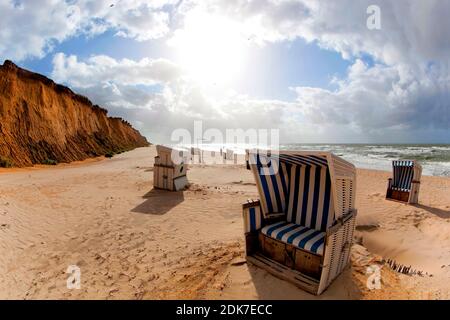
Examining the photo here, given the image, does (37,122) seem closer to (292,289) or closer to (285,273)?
(285,273)

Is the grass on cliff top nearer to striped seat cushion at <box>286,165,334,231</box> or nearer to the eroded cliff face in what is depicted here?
the eroded cliff face

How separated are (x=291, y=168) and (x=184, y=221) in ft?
12.6

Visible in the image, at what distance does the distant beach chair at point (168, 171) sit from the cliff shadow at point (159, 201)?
34 centimetres

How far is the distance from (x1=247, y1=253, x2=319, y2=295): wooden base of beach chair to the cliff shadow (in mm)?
4458

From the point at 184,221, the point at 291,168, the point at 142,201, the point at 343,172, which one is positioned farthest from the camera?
the point at 142,201

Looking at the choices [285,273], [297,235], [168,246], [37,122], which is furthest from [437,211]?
[37,122]

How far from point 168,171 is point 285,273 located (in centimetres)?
786

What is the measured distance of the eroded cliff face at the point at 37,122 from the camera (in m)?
18.3

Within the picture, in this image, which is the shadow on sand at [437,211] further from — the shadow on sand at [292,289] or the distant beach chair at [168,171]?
the distant beach chair at [168,171]

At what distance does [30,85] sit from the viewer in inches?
855
